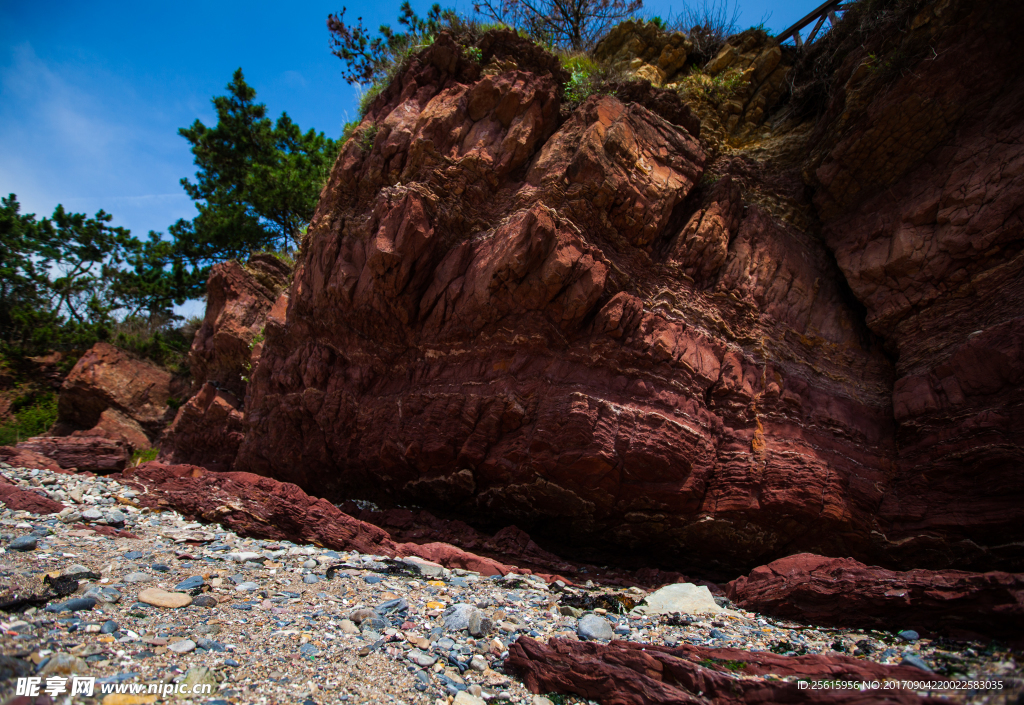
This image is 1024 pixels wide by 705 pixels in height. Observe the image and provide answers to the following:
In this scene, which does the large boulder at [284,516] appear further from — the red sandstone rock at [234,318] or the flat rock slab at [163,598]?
the red sandstone rock at [234,318]

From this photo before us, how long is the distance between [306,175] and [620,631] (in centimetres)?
1555

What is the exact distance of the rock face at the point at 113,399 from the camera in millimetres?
14234

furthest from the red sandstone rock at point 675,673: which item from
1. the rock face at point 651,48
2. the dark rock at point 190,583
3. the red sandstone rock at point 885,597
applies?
the rock face at point 651,48

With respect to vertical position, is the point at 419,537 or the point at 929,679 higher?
the point at 929,679

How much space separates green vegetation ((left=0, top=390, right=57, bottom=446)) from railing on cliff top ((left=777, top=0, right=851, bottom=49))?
841 inches

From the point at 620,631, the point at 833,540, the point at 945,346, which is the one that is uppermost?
the point at 945,346

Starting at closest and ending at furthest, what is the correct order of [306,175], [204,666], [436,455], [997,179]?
[204,666], [997,179], [436,455], [306,175]

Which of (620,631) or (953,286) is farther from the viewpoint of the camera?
(953,286)

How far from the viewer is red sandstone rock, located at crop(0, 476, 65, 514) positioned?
6.45 metres

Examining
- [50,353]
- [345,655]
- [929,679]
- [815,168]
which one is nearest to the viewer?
[929,679]

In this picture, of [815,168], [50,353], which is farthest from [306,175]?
[815,168]

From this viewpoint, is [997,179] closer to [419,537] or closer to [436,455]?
[436,455]

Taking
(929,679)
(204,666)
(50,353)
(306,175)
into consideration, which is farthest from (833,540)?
(50,353)

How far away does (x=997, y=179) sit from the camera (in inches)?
230
